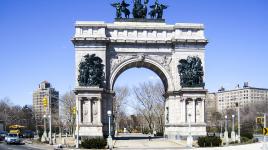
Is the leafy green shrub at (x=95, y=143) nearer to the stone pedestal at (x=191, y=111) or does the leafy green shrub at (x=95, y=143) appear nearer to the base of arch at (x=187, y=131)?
the base of arch at (x=187, y=131)

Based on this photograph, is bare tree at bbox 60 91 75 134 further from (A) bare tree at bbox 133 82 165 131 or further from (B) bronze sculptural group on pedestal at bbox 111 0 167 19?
(B) bronze sculptural group on pedestal at bbox 111 0 167 19

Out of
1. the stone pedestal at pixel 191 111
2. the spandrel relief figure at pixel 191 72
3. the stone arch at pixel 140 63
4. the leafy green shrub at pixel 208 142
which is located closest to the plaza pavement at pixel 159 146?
the leafy green shrub at pixel 208 142

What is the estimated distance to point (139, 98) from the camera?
82.7 metres

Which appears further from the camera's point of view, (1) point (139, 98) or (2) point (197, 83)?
(1) point (139, 98)

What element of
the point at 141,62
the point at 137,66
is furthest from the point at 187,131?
the point at 137,66

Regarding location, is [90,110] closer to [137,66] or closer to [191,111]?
[137,66]

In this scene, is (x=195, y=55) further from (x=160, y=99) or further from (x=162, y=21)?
(x=160, y=99)

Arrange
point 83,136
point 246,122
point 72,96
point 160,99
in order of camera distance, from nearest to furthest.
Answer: point 83,136
point 160,99
point 72,96
point 246,122

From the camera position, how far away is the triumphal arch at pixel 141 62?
164 ft

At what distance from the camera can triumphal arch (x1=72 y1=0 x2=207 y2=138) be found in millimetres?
50125

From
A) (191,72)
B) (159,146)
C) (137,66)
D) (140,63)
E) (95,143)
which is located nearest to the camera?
(95,143)

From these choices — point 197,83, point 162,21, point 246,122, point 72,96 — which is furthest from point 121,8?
point 246,122

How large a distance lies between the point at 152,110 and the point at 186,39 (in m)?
31.8

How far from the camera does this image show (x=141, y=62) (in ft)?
173
